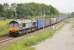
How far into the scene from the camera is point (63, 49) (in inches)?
987

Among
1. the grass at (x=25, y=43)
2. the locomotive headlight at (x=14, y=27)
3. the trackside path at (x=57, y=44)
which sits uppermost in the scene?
the locomotive headlight at (x=14, y=27)

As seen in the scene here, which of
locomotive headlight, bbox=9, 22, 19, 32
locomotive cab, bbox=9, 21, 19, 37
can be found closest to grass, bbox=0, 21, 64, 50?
locomotive cab, bbox=9, 21, 19, 37

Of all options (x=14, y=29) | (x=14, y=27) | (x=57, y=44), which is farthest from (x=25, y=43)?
(x=14, y=27)

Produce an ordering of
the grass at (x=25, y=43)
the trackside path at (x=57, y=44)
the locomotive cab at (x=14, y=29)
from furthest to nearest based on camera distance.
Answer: the locomotive cab at (x=14, y=29) → the trackside path at (x=57, y=44) → the grass at (x=25, y=43)

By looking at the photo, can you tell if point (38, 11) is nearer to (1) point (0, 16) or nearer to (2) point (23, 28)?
(1) point (0, 16)

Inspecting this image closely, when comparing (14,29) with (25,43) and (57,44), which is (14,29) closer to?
(25,43)

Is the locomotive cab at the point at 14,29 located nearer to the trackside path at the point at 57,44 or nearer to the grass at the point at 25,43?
the grass at the point at 25,43

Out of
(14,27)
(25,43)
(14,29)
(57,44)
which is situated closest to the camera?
(25,43)

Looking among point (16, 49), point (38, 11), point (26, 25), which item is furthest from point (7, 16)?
point (16, 49)

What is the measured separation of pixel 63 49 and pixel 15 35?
397 inches

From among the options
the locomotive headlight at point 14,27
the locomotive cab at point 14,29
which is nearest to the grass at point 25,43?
the locomotive cab at point 14,29

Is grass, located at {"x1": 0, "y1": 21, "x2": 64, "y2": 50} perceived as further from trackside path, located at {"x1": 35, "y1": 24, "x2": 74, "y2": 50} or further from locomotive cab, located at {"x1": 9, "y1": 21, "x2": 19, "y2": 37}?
locomotive cab, located at {"x1": 9, "y1": 21, "x2": 19, "y2": 37}

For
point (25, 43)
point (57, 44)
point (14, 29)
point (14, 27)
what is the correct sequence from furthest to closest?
point (14, 27) < point (14, 29) < point (57, 44) < point (25, 43)

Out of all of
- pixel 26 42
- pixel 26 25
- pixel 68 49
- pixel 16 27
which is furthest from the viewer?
pixel 26 25
